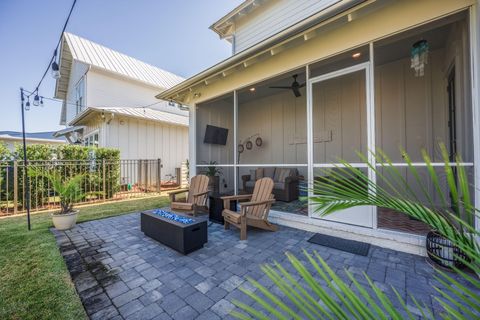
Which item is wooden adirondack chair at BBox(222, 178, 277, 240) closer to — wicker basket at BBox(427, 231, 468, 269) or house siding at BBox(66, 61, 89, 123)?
wicker basket at BBox(427, 231, 468, 269)

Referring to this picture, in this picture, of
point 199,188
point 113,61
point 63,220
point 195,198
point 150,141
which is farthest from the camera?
point 113,61

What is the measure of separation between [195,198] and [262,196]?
155 cm

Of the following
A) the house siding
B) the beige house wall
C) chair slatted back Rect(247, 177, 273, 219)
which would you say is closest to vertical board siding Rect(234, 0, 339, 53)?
the beige house wall

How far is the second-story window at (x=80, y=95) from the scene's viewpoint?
10.5 meters

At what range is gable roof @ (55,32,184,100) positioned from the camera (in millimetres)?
10320

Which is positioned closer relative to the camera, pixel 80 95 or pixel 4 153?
pixel 4 153

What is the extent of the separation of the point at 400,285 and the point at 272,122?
6.79 m

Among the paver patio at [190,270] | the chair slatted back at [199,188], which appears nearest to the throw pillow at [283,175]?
the chair slatted back at [199,188]

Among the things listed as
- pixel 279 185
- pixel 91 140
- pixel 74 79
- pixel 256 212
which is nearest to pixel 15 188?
pixel 91 140

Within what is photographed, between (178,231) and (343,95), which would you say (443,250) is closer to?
(178,231)

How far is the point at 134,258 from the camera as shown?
2959 millimetres

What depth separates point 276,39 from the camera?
12.1 feet

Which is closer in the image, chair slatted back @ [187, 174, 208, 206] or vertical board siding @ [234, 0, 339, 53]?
chair slatted back @ [187, 174, 208, 206]

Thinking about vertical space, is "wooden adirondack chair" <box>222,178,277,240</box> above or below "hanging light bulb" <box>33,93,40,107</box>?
below
